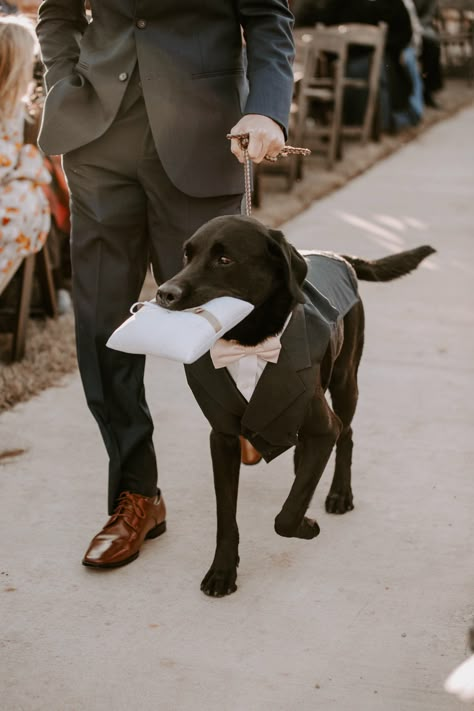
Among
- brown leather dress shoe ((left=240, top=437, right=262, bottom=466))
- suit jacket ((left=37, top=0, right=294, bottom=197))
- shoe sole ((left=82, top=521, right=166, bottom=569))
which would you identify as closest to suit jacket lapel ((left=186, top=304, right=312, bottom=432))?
suit jacket ((left=37, top=0, right=294, bottom=197))

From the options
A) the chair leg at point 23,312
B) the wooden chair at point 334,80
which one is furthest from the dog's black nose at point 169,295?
the wooden chair at point 334,80

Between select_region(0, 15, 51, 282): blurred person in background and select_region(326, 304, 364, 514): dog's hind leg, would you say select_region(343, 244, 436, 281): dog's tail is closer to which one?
select_region(326, 304, 364, 514): dog's hind leg

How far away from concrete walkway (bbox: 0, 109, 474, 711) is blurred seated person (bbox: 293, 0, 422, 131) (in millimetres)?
7126

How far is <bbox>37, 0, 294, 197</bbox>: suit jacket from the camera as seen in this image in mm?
2896

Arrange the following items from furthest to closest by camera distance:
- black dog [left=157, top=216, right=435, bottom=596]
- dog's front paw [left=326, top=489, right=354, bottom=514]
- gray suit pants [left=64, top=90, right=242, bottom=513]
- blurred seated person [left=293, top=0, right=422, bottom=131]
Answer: blurred seated person [left=293, top=0, right=422, bottom=131] → dog's front paw [left=326, top=489, right=354, bottom=514] → gray suit pants [left=64, top=90, right=242, bottom=513] → black dog [left=157, top=216, right=435, bottom=596]

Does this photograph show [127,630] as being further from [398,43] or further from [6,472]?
[398,43]

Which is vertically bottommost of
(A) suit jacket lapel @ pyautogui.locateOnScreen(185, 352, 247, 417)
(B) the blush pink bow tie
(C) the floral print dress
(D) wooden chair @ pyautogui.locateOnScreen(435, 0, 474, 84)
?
(D) wooden chair @ pyautogui.locateOnScreen(435, 0, 474, 84)

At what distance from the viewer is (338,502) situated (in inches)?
137

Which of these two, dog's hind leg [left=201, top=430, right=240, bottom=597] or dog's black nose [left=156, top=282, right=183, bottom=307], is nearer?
dog's black nose [left=156, top=282, right=183, bottom=307]

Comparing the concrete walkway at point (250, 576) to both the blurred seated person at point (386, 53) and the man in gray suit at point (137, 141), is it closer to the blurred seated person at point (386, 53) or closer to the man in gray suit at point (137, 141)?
the man in gray suit at point (137, 141)

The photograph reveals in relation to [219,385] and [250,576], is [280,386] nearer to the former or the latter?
[219,385]

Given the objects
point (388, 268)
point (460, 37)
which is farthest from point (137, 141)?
point (460, 37)

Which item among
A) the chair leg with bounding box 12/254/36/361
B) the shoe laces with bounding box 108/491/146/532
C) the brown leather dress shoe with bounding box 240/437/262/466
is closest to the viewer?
the shoe laces with bounding box 108/491/146/532

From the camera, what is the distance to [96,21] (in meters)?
3.00
